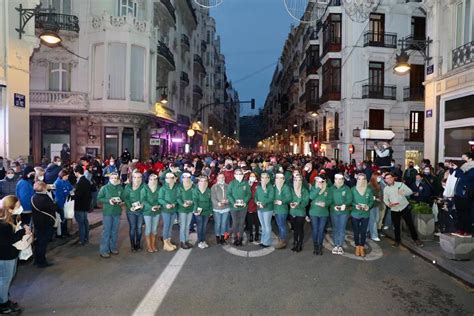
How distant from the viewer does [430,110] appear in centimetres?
1758

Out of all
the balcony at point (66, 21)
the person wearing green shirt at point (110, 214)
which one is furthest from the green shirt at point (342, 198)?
the balcony at point (66, 21)

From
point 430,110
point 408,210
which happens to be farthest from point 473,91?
point 408,210

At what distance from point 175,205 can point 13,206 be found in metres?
4.03

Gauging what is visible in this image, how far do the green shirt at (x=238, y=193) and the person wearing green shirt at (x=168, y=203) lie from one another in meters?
1.25

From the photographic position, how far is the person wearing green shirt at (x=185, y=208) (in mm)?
8992

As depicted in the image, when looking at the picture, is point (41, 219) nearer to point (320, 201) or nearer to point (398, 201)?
point (320, 201)

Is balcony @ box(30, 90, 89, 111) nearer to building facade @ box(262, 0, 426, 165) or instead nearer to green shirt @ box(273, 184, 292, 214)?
building facade @ box(262, 0, 426, 165)

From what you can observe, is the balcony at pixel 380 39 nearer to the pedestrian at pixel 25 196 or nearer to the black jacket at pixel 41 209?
the pedestrian at pixel 25 196

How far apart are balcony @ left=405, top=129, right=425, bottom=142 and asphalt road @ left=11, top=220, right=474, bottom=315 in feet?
76.4

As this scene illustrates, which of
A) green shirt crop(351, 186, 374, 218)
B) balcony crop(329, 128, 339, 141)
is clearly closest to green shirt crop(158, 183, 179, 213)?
green shirt crop(351, 186, 374, 218)

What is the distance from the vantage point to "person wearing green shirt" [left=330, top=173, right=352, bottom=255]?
8.52 m

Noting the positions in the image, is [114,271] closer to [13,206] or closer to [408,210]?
[13,206]

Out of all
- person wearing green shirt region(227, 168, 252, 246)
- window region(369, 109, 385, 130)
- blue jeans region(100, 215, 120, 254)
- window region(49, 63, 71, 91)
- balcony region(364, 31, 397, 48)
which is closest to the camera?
blue jeans region(100, 215, 120, 254)

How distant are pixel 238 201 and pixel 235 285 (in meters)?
2.92
